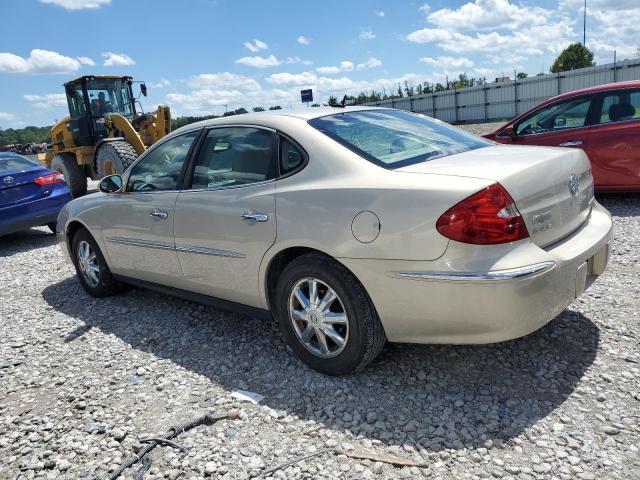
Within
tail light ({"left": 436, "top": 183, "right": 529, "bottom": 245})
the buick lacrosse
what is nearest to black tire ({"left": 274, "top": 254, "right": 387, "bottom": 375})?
the buick lacrosse

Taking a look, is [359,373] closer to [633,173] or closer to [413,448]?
[413,448]

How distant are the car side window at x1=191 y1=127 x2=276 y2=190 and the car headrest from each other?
207 inches

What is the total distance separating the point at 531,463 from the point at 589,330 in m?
1.49

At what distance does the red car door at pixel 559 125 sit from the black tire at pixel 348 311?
5106 millimetres

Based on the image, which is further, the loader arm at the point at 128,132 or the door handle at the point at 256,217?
the loader arm at the point at 128,132

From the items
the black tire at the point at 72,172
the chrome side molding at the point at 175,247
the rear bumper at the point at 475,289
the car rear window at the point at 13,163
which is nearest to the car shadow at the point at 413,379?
the rear bumper at the point at 475,289

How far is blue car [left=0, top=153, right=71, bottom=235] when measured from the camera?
314 inches

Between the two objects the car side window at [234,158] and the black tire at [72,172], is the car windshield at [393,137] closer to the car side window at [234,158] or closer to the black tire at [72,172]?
the car side window at [234,158]

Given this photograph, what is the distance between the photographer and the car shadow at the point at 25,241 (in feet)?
27.4

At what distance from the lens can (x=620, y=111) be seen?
22.0 ft

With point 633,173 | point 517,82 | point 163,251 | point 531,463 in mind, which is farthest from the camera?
point 517,82

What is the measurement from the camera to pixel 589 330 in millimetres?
3498

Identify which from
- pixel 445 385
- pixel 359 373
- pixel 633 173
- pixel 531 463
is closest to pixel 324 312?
pixel 359 373

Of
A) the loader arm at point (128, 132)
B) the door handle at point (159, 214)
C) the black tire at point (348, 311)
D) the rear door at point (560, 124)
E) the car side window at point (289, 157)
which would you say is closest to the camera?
the black tire at point (348, 311)
